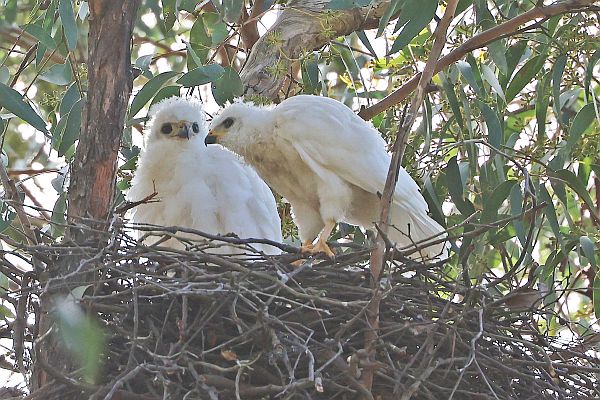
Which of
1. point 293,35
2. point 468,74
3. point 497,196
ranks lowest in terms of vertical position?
point 497,196

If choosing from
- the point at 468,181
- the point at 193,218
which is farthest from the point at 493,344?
the point at 468,181

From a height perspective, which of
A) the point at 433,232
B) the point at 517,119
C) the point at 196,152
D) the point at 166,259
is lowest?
the point at 166,259

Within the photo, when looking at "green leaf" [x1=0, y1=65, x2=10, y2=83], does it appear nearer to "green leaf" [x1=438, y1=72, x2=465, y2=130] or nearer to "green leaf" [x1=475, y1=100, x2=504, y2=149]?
"green leaf" [x1=438, y1=72, x2=465, y2=130]

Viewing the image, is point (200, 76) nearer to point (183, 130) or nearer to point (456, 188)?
point (183, 130)

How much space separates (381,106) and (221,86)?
2.37 ft

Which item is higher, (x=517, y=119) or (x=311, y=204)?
(x=517, y=119)

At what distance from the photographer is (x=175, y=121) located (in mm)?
4316

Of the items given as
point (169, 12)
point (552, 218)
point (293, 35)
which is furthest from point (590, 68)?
point (169, 12)

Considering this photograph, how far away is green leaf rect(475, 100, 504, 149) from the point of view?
Result: 13.8ft

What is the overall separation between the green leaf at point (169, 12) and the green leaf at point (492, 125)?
1.27m

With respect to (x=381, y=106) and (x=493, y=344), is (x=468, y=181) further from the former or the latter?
(x=493, y=344)

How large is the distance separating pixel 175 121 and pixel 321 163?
2.48 feet

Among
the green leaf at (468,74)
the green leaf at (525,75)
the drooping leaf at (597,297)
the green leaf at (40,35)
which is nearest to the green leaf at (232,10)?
the green leaf at (40,35)

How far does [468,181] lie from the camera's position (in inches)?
193
